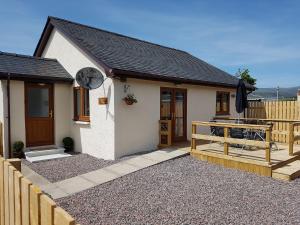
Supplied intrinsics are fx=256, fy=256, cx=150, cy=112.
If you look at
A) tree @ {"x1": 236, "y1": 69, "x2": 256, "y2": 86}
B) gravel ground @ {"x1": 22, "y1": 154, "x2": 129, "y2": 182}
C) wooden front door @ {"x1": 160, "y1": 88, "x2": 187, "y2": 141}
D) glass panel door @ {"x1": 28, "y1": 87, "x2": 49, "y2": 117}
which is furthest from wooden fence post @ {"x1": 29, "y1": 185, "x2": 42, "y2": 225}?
tree @ {"x1": 236, "y1": 69, "x2": 256, "y2": 86}

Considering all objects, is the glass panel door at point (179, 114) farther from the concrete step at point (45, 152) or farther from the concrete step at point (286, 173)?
the concrete step at point (45, 152)

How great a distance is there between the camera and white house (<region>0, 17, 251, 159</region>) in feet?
29.6

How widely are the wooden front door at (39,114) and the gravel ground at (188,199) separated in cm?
493

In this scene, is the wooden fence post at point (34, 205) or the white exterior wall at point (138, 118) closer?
the wooden fence post at point (34, 205)

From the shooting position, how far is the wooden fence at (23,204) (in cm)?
181

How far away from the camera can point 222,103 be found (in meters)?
13.7

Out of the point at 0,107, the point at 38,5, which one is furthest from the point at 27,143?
the point at 38,5

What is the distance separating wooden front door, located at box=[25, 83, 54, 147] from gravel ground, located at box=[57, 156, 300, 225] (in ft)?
16.2

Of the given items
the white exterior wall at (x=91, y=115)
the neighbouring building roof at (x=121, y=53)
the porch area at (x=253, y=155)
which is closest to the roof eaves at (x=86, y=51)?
the neighbouring building roof at (x=121, y=53)

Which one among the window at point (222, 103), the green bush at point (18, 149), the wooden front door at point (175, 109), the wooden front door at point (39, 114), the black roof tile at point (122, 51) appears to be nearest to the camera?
the green bush at point (18, 149)

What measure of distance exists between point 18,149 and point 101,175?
13.6 feet

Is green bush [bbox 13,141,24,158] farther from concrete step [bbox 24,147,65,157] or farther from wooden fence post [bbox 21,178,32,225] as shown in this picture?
wooden fence post [bbox 21,178,32,225]

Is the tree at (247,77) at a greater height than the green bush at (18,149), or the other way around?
the tree at (247,77)

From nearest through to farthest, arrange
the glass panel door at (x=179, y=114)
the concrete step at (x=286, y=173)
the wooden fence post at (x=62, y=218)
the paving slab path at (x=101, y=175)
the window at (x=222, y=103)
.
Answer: the wooden fence post at (x=62, y=218) < the paving slab path at (x=101, y=175) < the concrete step at (x=286, y=173) < the glass panel door at (x=179, y=114) < the window at (x=222, y=103)
